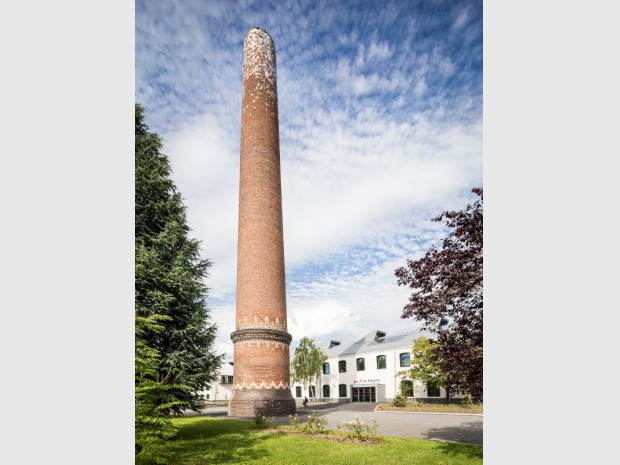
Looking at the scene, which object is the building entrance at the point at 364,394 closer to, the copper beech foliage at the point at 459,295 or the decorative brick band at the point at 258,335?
the decorative brick band at the point at 258,335

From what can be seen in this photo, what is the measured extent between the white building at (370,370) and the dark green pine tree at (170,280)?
2238cm

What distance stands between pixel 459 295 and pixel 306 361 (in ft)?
113

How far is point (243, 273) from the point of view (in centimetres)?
1916

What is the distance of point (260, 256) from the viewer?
19.1 m

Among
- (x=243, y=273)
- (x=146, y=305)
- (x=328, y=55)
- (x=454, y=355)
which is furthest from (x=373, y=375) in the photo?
(x=328, y=55)

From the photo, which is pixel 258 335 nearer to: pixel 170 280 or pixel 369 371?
pixel 170 280

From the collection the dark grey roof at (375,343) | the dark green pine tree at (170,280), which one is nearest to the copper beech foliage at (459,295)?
the dark green pine tree at (170,280)

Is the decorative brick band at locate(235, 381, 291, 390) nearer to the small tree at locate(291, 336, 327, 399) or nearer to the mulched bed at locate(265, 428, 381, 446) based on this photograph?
the mulched bed at locate(265, 428, 381, 446)

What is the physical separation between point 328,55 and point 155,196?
31.5ft

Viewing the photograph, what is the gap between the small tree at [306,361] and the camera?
38.3 m

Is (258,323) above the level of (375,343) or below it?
above

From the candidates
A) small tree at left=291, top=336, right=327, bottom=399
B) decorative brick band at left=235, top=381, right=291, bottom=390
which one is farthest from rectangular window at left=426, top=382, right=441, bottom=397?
decorative brick band at left=235, top=381, right=291, bottom=390

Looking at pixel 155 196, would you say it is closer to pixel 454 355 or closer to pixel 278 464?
pixel 278 464

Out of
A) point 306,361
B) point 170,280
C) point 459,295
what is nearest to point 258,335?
point 170,280
